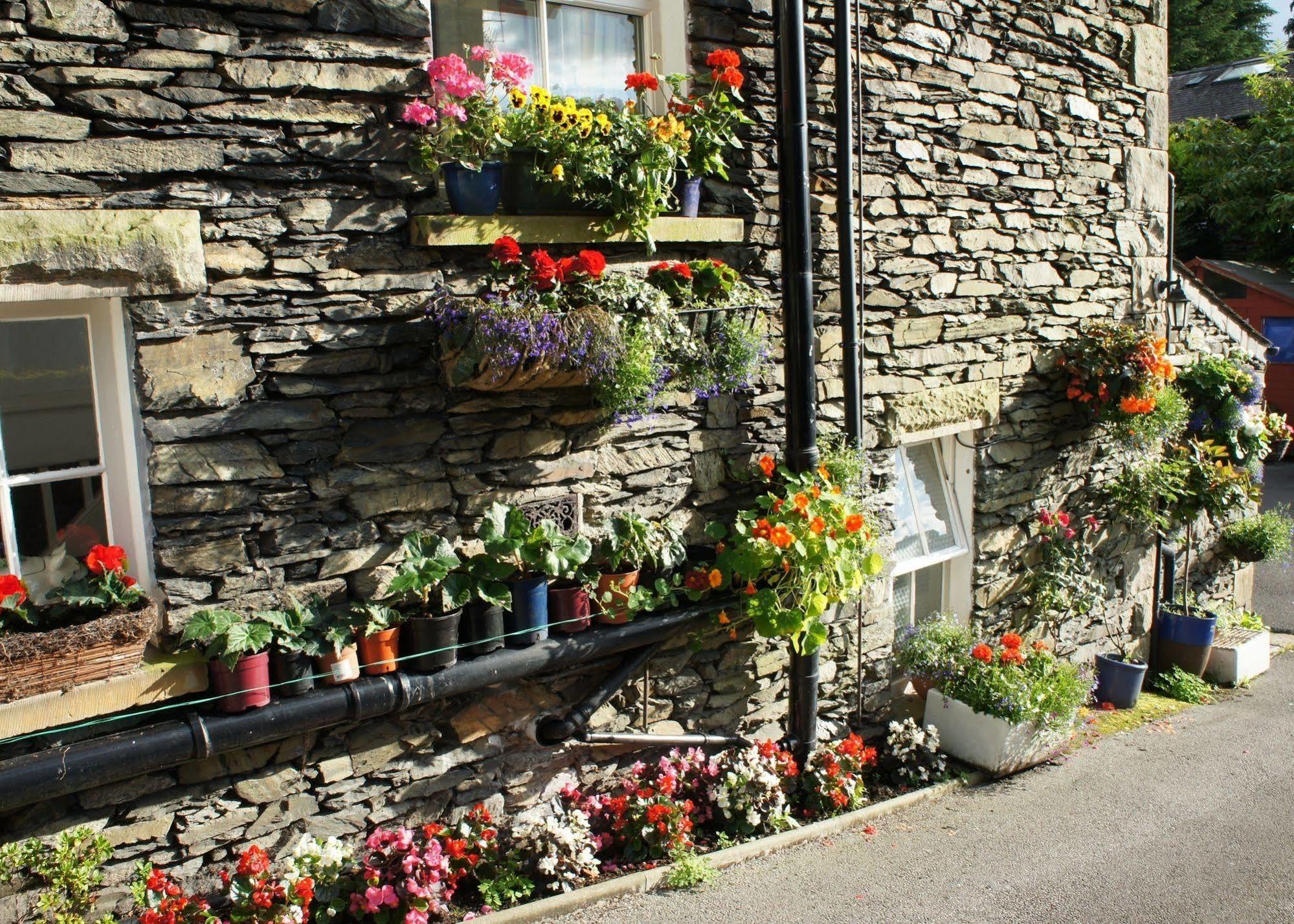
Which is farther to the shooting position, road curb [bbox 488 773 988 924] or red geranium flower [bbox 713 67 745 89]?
red geranium flower [bbox 713 67 745 89]

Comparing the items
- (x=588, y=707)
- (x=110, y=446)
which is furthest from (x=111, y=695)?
(x=588, y=707)

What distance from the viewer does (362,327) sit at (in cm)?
388

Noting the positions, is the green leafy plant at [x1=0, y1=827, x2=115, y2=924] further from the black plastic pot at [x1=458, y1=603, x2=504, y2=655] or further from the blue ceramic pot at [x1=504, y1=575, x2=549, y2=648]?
the blue ceramic pot at [x1=504, y1=575, x2=549, y2=648]

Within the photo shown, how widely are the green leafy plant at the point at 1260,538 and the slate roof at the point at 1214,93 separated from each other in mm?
13748

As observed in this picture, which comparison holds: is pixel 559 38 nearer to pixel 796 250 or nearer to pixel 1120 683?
pixel 796 250

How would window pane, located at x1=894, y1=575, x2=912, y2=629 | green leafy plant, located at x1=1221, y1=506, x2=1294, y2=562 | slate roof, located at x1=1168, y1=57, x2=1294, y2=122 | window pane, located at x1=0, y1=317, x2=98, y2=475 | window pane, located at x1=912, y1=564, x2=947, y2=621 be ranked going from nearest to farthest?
window pane, located at x1=0, y1=317, x2=98, y2=475 → window pane, located at x1=894, y1=575, x2=912, y2=629 → window pane, located at x1=912, y1=564, x2=947, y2=621 → green leafy plant, located at x1=1221, y1=506, x2=1294, y2=562 → slate roof, located at x1=1168, y1=57, x2=1294, y2=122

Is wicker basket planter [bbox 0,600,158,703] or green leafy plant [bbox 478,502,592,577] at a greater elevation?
green leafy plant [bbox 478,502,592,577]

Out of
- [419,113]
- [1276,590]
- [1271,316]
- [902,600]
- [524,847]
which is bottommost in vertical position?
[1276,590]

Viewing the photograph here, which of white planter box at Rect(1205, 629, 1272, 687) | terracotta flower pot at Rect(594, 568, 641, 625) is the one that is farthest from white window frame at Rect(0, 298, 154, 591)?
white planter box at Rect(1205, 629, 1272, 687)

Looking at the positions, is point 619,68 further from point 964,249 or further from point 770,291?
point 964,249

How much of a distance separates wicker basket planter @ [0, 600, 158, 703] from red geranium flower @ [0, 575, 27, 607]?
0.34 ft

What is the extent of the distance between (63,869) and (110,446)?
54.5 inches

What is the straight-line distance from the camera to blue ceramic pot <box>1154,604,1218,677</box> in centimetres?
730

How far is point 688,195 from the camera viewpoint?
15.0ft
